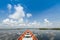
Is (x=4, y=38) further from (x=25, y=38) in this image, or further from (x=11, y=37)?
(x=25, y=38)

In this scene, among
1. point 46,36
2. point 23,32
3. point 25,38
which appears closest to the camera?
point 25,38

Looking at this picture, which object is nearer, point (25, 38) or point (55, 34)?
point (25, 38)

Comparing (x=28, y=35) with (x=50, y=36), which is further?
(x=50, y=36)

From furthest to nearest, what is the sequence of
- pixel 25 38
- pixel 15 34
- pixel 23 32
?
1. pixel 15 34
2. pixel 23 32
3. pixel 25 38

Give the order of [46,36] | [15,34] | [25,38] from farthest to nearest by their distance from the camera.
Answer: [46,36] → [15,34] → [25,38]

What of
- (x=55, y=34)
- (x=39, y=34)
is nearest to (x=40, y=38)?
(x=39, y=34)

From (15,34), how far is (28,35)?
159cm

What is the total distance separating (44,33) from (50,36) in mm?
576

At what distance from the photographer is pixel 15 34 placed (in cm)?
844

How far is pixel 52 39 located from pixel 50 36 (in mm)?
494

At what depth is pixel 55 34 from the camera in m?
9.30

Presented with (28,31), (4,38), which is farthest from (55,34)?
(4,38)

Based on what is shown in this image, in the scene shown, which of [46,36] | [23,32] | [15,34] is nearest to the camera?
[23,32]

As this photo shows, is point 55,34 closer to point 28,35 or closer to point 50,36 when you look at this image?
point 50,36
